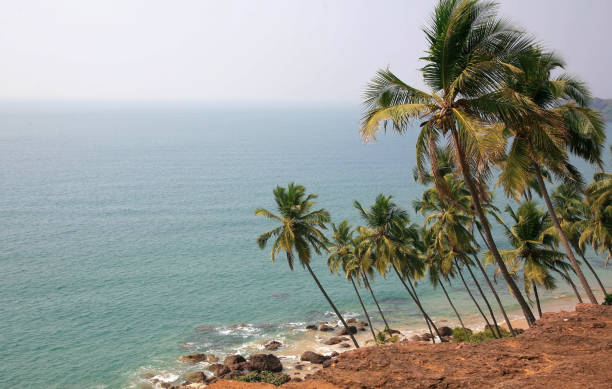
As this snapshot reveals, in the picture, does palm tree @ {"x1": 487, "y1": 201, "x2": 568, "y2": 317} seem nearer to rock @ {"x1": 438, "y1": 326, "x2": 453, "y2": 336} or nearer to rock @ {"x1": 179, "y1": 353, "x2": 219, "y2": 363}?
rock @ {"x1": 438, "y1": 326, "x2": 453, "y2": 336}

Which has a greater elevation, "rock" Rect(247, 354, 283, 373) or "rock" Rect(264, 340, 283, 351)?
"rock" Rect(247, 354, 283, 373)

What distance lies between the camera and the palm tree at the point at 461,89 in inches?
583

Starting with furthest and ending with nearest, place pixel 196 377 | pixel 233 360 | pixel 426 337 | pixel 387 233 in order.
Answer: pixel 426 337 → pixel 233 360 → pixel 196 377 → pixel 387 233

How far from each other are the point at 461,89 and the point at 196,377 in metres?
31.1

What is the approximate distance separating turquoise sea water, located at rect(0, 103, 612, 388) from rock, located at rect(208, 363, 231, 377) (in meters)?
3.45

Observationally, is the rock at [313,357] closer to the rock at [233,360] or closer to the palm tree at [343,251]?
the rock at [233,360]

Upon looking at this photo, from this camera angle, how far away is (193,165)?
→ 139875mm

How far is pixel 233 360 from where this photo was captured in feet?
125

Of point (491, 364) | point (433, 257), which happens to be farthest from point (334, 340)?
point (491, 364)

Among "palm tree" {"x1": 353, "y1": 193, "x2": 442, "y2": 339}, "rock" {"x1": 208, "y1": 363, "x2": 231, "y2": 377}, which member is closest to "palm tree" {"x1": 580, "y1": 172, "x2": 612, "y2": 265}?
"palm tree" {"x1": 353, "y1": 193, "x2": 442, "y2": 339}

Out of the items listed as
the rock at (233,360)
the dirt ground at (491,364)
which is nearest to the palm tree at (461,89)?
the dirt ground at (491,364)

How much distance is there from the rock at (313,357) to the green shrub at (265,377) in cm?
387

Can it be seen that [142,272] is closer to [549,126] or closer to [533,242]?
[533,242]

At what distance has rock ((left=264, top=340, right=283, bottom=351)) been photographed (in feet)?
138
